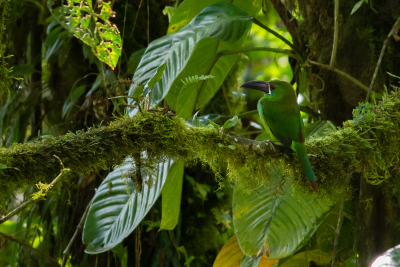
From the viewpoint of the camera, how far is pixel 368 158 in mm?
1830

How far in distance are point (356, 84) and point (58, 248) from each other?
2438 mm

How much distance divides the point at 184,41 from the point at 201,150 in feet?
2.50

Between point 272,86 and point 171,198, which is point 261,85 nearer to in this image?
point 272,86

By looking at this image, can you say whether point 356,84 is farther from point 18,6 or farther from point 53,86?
point 18,6

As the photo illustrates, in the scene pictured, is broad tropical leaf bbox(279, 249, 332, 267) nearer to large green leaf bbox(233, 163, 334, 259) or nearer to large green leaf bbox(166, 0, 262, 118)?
large green leaf bbox(233, 163, 334, 259)

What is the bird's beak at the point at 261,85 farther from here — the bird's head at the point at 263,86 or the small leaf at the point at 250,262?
the small leaf at the point at 250,262

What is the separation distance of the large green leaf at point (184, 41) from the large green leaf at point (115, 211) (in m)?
0.44

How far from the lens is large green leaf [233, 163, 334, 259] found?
1.78 metres

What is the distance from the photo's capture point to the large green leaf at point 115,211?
6.16ft

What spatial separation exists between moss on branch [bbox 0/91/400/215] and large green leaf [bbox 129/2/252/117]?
0.41 m

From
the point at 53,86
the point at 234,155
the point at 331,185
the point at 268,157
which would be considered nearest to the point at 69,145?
the point at 234,155

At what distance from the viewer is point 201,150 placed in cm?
153

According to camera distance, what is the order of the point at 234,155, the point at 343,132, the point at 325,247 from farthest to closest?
1. the point at 325,247
2. the point at 343,132
3. the point at 234,155

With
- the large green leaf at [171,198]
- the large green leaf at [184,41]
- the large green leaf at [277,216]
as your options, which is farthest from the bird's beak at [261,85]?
the large green leaf at [171,198]
